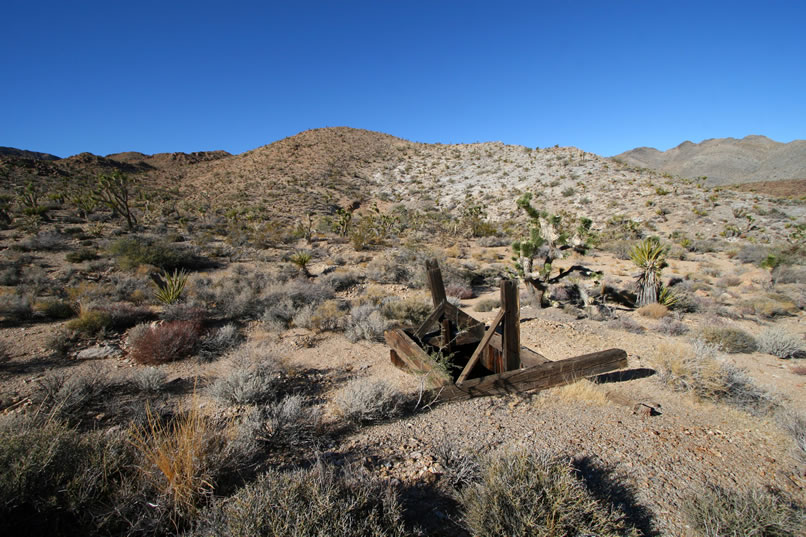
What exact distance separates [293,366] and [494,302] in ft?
19.4

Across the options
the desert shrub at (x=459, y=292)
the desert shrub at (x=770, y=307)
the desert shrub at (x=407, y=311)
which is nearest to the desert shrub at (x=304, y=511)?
the desert shrub at (x=407, y=311)

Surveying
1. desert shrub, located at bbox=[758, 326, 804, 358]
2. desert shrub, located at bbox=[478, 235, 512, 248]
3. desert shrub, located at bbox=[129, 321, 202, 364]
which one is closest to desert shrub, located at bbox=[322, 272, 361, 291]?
desert shrub, located at bbox=[129, 321, 202, 364]

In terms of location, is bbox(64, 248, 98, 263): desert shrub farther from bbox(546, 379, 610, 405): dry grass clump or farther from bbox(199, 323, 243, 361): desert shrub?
bbox(546, 379, 610, 405): dry grass clump

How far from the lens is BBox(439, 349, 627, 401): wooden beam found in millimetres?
4098

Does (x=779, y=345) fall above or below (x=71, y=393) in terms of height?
below

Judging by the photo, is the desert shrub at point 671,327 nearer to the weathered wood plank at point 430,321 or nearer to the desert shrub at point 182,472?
the weathered wood plank at point 430,321

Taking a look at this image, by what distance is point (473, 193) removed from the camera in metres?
37.5

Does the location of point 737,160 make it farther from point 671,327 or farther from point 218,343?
point 218,343

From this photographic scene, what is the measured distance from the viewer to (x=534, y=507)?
2246 mm

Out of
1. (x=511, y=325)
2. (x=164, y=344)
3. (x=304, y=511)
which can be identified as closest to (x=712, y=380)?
(x=511, y=325)

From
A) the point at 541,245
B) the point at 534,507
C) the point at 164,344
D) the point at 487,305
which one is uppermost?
the point at 541,245

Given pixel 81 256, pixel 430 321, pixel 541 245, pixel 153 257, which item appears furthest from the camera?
pixel 81 256

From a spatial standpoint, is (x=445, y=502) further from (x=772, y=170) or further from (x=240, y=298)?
(x=772, y=170)

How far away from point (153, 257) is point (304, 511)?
1445cm
